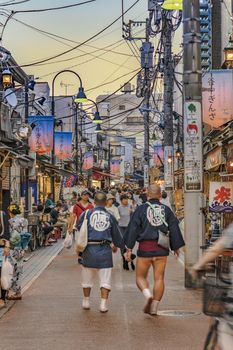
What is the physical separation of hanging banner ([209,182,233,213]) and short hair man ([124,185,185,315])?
14.6 feet

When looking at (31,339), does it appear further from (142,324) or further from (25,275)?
(25,275)

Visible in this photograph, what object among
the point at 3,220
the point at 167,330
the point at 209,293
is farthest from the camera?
the point at 3,220

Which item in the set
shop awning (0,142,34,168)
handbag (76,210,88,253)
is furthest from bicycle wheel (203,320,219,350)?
shop awning (0,142,34,168)

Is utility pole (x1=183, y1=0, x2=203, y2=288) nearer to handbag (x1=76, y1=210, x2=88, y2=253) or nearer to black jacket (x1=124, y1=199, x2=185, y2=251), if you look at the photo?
black jacket (x1=124, y1=199, x2=185, y2=251)

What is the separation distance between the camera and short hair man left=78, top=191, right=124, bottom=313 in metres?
10.3

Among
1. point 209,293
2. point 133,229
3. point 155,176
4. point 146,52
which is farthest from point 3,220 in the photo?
point 155,176

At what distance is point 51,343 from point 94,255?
96.3 inches

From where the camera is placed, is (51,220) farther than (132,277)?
Yes

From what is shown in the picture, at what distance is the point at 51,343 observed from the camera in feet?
26.4

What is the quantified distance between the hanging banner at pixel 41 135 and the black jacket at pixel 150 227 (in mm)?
18568

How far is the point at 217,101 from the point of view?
60.0 ft

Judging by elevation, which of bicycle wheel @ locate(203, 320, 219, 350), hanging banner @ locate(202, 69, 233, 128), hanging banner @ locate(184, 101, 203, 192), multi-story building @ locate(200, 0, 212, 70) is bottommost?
bicycle wheel @ locate(203, 320, 219, 350)

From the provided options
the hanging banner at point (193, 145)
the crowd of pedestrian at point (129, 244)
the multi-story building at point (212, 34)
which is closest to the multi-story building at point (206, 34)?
the multi-story building at point (212, 34)

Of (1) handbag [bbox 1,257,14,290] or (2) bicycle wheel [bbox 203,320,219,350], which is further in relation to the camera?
(1) handbag [bbox 1,257,14,290]
